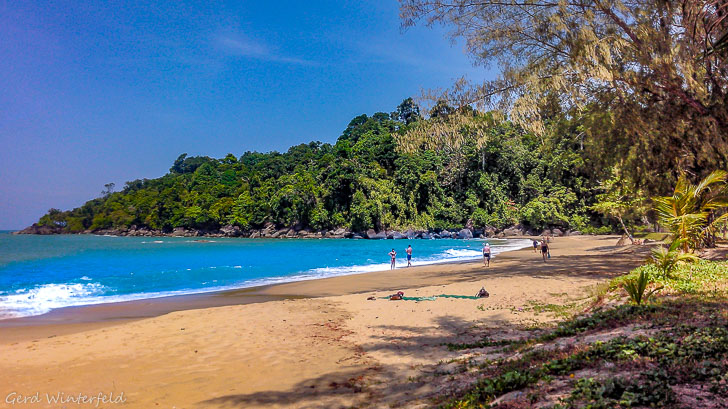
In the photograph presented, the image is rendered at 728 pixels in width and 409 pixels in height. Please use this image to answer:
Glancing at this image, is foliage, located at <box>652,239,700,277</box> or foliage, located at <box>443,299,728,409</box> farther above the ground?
foliage, located at <box>652,239,700,277</box>

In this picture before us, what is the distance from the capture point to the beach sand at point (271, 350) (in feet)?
18.4

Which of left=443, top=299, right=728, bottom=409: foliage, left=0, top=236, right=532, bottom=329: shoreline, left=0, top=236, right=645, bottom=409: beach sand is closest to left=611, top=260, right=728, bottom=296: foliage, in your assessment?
left=443, top=299, right=728, bottom=409: foliage

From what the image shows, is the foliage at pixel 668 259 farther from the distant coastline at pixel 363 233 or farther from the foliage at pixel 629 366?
the distant coastline at pixel 363 233

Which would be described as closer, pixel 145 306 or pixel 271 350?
pixel 271 350

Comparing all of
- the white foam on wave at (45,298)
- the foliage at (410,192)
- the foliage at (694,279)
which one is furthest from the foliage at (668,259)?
the foliage at (410,192)

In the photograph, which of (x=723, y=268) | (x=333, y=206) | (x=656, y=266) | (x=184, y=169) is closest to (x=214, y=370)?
(x=656, y=266)

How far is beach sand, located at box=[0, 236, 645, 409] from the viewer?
18.4ft

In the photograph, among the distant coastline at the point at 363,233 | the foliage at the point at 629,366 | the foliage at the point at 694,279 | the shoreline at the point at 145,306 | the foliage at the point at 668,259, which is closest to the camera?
the foliage at the point at 629,366

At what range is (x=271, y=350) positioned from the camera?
7.81 m

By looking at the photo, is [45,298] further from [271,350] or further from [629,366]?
[629,366]

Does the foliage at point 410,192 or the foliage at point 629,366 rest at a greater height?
the foliage at point 410,192

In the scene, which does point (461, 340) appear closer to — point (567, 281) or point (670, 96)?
point (567, 281)

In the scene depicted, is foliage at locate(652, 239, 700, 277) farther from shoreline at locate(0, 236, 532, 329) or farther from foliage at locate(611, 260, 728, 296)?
shoreline at locate(0, 236, 532, 329)

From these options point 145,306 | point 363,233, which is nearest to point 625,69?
point 145,306
